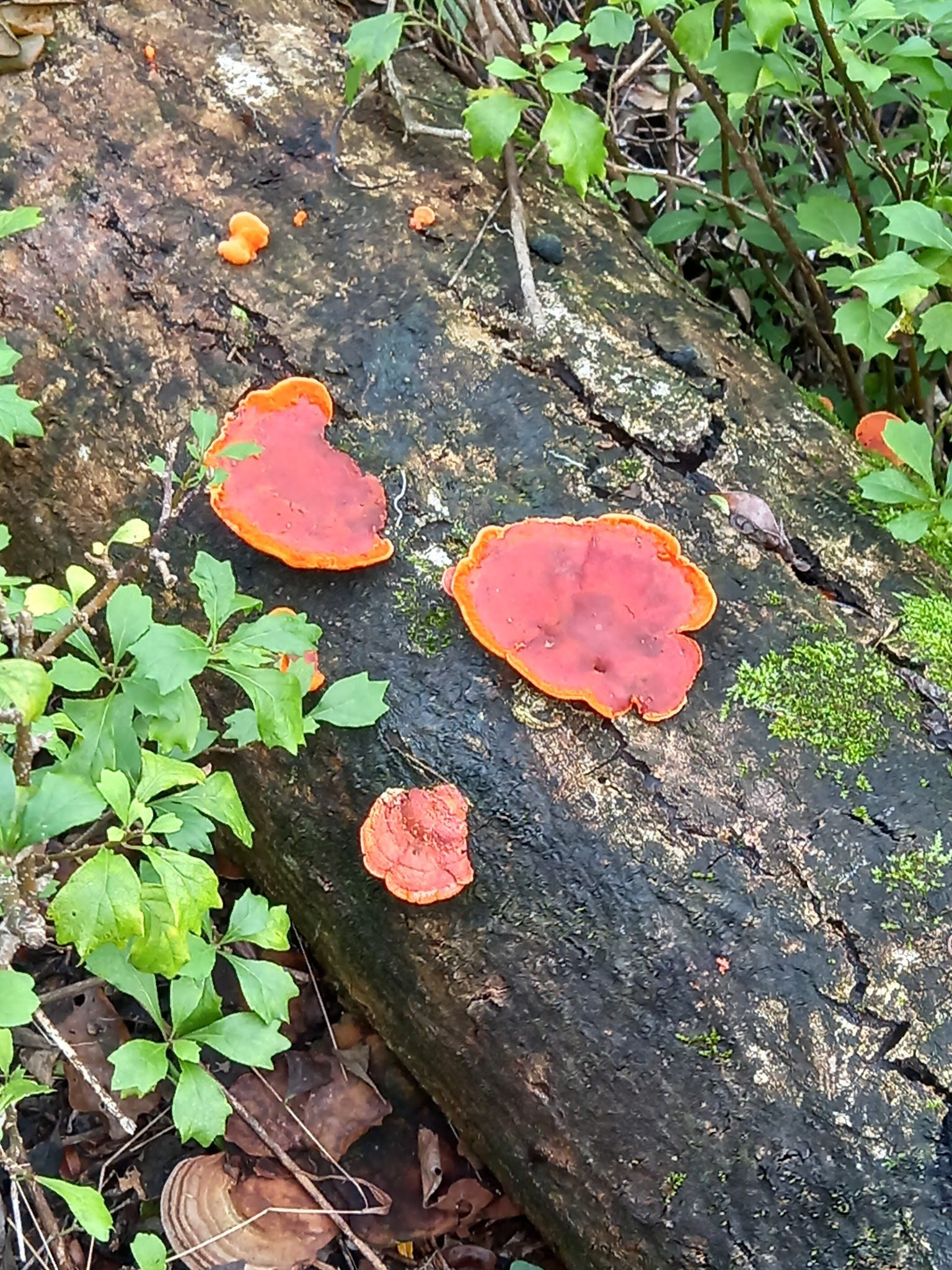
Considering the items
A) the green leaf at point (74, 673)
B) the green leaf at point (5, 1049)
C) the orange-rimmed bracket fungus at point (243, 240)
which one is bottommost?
the green leaf at point (5, 1049)

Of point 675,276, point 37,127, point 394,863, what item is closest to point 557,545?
point 394,863

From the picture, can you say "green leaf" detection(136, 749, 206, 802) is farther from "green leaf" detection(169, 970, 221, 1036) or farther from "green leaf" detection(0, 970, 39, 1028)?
"green leaf" detection(169, 970, 221, 1036)

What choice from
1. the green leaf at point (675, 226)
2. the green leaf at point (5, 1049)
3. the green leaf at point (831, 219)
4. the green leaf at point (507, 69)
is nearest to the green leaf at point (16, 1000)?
the green leaf at point (5, 1049)

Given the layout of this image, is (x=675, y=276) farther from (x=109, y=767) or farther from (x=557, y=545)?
(x=109, y=767)

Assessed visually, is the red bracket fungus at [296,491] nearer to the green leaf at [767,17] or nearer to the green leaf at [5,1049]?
the green leaf at [5,1049]

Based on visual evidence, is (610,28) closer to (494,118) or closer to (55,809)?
(494,118)

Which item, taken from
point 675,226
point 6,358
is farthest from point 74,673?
point 675,226

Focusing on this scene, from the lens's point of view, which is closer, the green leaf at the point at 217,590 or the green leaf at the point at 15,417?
the green leaf at the point at 217,590
